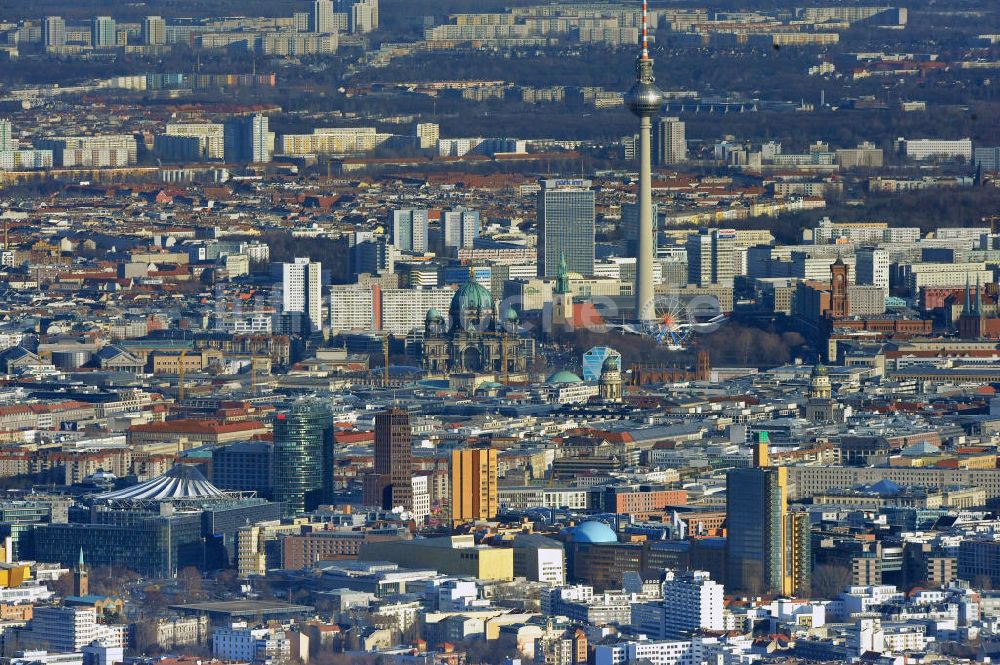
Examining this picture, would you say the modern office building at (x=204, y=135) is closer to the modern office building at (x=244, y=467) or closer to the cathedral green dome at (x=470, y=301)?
the cathedral green dome at (x=470, y=301)

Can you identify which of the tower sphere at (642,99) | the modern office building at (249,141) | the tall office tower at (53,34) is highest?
the tall office tower at (53,34)

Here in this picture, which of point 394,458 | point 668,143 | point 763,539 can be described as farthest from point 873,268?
point 763,539

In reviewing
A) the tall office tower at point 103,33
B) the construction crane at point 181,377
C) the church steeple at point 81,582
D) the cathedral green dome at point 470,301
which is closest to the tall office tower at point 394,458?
the church steeple at point 81,582

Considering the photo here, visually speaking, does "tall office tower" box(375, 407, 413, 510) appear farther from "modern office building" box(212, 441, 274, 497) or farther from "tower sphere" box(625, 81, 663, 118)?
"tower sphere" box(625, 81, 663, 118)

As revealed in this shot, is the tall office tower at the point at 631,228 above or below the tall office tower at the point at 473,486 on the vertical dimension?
above

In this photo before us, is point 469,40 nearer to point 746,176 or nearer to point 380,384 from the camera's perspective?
point 746,176

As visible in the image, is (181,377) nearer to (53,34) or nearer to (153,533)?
(153,533)
